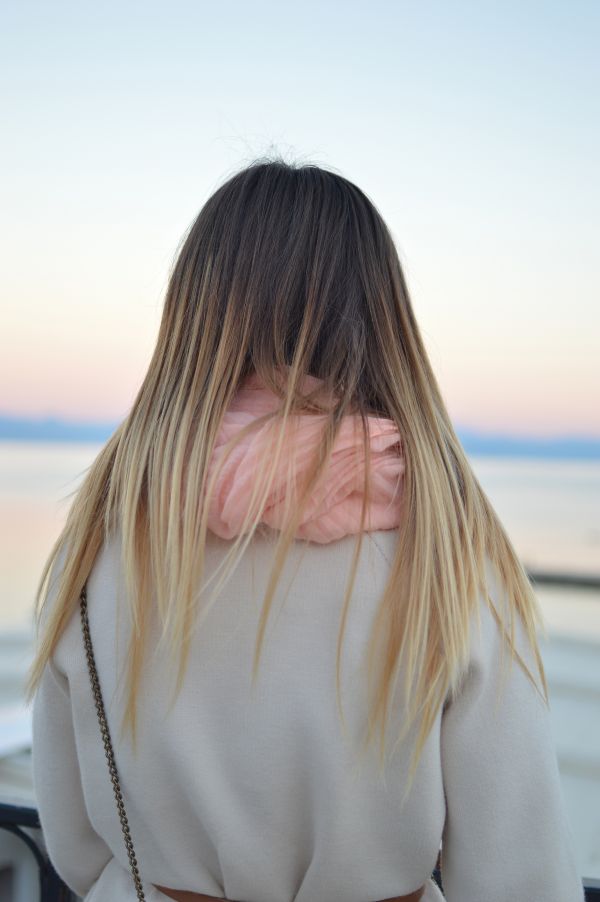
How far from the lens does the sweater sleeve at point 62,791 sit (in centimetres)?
102

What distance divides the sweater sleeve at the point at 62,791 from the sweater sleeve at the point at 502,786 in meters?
0.45

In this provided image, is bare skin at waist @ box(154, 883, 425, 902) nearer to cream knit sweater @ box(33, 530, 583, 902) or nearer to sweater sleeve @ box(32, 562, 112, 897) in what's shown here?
cream knit sweater @ box(33, 530, 583, 902)

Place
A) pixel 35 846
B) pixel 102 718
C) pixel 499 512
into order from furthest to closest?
pixel 499 512
pixel 35 846
pixel 102 718

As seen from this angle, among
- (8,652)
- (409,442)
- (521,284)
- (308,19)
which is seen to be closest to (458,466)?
(409,442)

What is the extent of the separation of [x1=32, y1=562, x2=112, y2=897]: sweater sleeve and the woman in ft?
0.13

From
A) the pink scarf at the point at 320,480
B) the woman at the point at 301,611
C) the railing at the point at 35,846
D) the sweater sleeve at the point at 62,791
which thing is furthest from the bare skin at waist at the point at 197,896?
the railing at the point at 35,846

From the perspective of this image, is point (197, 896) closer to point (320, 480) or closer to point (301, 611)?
point (301, 611)

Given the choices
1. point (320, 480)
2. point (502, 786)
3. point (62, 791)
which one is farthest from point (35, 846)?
point (320, 480)

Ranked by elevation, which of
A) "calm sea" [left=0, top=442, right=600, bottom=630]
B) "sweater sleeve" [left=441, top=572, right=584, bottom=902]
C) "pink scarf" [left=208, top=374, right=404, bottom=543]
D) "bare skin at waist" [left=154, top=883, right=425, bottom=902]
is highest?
"pink scarf" [left=208, top=374, right=404, bottom=543]

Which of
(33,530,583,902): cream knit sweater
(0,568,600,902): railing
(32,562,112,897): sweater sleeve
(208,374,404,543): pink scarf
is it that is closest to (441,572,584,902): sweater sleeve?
(33,530,583,902): cream knit sweater

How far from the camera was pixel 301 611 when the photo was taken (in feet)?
2.90

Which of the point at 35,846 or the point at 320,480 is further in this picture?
the point at 35,846

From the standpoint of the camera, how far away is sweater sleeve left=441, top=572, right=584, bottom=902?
0.88 metres

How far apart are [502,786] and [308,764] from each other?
0.66ft
